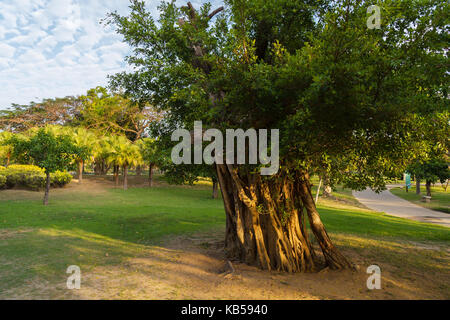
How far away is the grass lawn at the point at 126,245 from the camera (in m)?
6.63

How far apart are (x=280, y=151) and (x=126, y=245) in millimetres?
7213

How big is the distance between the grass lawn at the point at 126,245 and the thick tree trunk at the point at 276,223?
31.1 inches

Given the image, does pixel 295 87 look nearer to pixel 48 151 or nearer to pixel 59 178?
pixel 48 151

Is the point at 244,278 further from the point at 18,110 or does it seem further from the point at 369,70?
the point at 18,110

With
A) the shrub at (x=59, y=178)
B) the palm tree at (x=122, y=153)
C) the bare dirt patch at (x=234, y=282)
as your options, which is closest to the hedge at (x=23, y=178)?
the shrub at (x=59, y=178)

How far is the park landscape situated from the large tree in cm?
4

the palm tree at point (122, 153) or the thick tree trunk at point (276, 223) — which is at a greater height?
the palm tree at point (122, 153)

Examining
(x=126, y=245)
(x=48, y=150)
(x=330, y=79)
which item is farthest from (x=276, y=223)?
(x=48, y=150)

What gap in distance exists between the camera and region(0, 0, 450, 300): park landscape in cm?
521

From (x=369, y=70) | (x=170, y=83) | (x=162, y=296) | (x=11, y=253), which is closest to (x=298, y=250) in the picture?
(x=162, y=296)

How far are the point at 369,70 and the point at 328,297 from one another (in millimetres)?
4675

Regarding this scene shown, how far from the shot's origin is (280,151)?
6.01 metres

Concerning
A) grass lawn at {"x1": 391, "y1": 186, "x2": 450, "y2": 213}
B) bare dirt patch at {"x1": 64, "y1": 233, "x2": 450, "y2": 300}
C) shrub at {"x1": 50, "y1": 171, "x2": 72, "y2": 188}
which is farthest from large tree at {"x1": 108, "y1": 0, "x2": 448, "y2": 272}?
grass lawn at {"x1": 391, "y1": 186, "x2": 450, "y2": 213}

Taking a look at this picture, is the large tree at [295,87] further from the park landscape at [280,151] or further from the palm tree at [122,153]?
the palm tree at [122,153]
